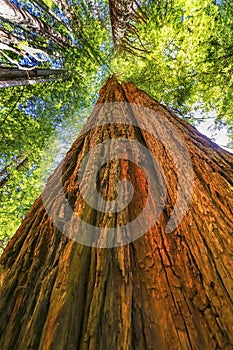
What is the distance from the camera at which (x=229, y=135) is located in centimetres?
1041

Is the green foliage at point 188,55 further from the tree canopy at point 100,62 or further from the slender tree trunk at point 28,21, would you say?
the slender tree trunk at point 28,21

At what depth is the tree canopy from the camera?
5676 millimetres

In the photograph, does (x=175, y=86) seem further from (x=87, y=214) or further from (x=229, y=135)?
(x=87, y=214)

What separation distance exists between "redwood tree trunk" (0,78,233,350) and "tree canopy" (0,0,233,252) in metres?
4.77

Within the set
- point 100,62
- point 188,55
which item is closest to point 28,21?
point 100,62

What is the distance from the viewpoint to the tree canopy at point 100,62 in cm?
568

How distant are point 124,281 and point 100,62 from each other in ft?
33.1

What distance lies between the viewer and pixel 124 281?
2.78 ft

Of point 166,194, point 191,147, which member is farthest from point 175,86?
point 166,194

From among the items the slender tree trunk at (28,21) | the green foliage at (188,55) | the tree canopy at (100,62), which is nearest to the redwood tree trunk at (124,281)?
the slender tree trunk at (28,21)

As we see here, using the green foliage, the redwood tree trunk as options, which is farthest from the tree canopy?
the redwood tree trunk

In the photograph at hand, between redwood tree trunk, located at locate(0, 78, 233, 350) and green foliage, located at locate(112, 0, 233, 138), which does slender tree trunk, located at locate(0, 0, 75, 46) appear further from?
redwood tree trunk, located at locate(0, 78, 233, 350)

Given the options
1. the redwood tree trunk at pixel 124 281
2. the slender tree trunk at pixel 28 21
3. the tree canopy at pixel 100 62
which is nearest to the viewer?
the redwood tree trunk at pixel 124 281

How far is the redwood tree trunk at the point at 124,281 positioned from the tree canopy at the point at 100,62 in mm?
4767
